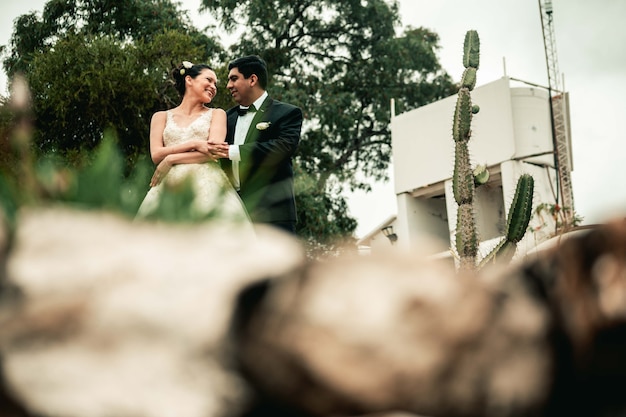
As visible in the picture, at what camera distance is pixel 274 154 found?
4.07 meters

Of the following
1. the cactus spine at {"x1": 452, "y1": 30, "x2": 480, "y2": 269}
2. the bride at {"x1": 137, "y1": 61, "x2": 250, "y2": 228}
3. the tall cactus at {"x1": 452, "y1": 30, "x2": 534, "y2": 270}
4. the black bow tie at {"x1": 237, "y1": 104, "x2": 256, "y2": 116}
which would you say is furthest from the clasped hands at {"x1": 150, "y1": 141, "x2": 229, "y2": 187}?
the cactus spine at {"x1": 452, "y1": 30, "x2": 480, "y2": 269}

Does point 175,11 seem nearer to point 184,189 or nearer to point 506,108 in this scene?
point 506,108

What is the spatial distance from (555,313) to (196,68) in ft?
13.8

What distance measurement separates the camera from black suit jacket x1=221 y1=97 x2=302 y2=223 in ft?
13.2

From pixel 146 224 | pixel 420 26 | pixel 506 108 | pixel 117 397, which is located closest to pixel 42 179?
pixel 146 224

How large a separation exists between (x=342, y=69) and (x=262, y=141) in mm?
20671

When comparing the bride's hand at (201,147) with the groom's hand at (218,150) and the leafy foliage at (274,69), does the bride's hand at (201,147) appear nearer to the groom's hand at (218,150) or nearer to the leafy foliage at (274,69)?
the groom's hand at (218,150)

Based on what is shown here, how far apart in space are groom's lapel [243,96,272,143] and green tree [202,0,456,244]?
55.3ft

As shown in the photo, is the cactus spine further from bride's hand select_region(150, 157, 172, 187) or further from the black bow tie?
bride's hand select_region(150, 157, 172, 187)

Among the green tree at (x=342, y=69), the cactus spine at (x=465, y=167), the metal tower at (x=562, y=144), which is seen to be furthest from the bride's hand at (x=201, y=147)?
the metal tower at (x=562, y=144)

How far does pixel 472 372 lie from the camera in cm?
87

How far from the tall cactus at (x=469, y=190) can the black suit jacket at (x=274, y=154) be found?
161 inches

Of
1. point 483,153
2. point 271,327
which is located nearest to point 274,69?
point 483,153

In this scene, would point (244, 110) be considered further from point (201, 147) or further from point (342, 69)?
point (342, 69)
